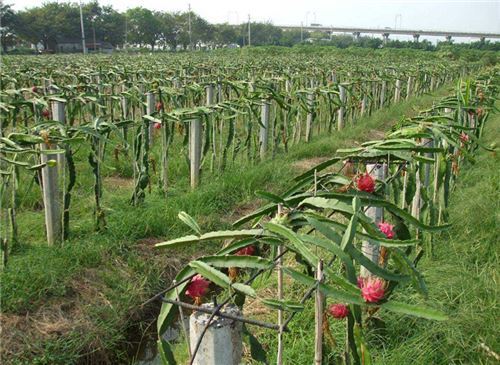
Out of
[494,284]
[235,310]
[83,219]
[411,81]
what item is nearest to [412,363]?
[494,284]

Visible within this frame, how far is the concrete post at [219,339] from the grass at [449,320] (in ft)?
2.20

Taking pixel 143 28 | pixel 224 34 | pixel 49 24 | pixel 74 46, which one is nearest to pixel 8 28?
pixel 49 24

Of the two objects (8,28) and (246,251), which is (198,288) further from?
(8,28)

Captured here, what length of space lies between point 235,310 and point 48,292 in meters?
1.98

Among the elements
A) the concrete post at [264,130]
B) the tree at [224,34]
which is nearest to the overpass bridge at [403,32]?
the tree at [224,34]

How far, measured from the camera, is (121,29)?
44.5 m

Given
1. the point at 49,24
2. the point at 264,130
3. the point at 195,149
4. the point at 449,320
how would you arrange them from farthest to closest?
the point at 49,24
the point at 264,130
the point at 195,149
the point at 449,320

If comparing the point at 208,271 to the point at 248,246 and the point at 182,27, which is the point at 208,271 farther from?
the point at 182,27

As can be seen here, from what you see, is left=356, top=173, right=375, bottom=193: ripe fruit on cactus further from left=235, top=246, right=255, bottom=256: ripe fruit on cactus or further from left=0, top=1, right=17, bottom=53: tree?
left=0, top=1, right=17, bottom=53: tree

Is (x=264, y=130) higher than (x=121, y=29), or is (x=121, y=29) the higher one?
(x=121, y=29)

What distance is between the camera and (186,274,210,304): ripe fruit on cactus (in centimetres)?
108

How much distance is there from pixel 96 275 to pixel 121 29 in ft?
149

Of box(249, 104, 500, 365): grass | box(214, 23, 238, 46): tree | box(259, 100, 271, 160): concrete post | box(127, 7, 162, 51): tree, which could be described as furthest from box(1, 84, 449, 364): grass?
box(214, 23, 238, 46): tree

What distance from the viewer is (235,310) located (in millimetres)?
1049
